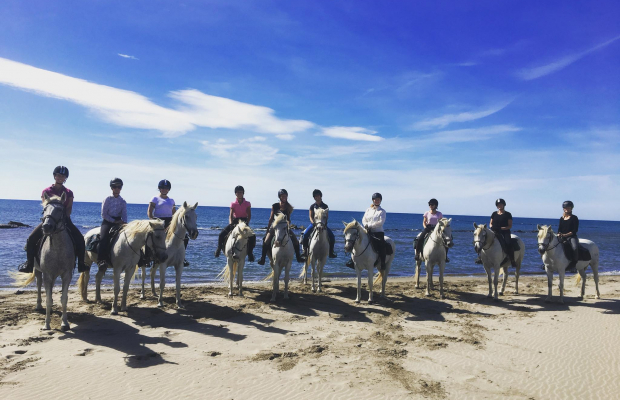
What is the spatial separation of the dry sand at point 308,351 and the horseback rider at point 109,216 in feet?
4.18

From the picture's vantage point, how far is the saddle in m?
9.23

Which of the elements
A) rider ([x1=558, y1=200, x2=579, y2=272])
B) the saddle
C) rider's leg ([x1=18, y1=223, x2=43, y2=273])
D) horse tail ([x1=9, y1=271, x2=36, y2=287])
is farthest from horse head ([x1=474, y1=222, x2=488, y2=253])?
horse tail ([x1=9, y1=271, x2=36, y2=287])

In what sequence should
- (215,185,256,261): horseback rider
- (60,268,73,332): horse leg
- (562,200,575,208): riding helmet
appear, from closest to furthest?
(60,268,73,332): horse leg, (562,200,575,208): riding helmet, (215,185,256,261): horseback rider

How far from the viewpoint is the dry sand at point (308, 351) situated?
14.4ft

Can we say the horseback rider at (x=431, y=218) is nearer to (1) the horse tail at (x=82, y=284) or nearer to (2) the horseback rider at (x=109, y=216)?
(2) the horseback rider at (x=109, y=216)

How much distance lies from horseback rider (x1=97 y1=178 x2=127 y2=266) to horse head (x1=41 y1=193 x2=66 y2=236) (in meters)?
1.31

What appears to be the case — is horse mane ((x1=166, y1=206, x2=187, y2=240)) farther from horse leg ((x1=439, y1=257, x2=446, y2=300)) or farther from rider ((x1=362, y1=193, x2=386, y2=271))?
horse leg ((x1=439, y1=257, x2=446, y2=300))

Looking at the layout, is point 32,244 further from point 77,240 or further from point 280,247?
point 280,247

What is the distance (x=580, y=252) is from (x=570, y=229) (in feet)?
2.44

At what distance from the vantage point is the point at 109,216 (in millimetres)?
7586

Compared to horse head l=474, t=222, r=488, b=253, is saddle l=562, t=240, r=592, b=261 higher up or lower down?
lower down

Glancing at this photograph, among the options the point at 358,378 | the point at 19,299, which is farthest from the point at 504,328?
the point at 19,299

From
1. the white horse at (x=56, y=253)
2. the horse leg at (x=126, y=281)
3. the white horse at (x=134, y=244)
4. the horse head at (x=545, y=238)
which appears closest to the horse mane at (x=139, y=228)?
the white horse at (x=134, y=244)

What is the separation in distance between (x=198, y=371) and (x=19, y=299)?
6907mm
